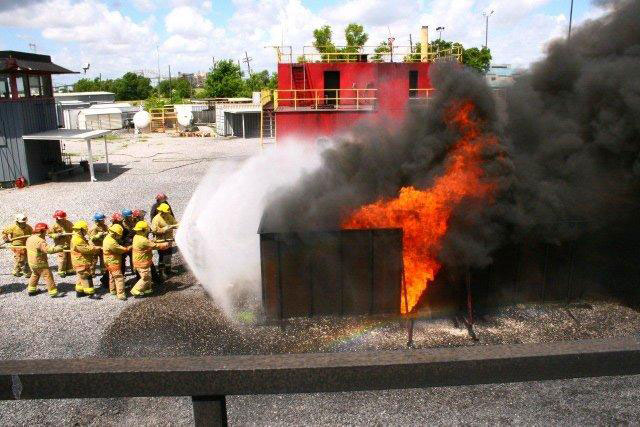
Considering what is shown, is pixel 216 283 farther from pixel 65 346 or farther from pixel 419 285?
pixel 419 285

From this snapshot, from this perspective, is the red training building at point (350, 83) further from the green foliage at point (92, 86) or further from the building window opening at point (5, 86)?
the green foliage at point (92, 86)

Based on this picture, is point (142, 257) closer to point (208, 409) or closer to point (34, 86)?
point (208, 409)

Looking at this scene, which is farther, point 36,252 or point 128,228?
point 128,228

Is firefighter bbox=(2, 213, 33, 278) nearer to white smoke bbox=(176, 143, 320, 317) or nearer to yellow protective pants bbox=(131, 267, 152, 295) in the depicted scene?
yellow protective pants bbox=(131, 267, 152, 295)

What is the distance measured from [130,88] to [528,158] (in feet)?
315

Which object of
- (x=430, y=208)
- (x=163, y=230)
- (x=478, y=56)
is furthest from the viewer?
(x=478, y=56)

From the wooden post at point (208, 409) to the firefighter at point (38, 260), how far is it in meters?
10.7

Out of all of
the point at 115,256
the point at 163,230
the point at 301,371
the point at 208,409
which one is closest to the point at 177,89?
the point at 163,230

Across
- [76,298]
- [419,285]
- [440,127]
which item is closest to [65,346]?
[76,298]

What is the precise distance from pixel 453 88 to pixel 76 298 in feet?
31.3

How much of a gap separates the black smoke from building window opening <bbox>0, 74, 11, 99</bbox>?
18780mm

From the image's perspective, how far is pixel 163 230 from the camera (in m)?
A: 11.9

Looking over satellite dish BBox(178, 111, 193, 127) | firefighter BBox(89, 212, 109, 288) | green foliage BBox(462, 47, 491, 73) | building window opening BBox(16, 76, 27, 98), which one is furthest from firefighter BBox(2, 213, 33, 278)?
green foliage BBox(462, 47, 491, 73)

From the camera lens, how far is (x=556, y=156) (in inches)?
394
